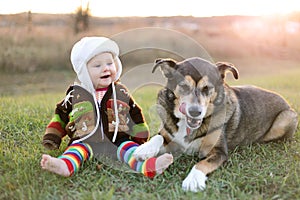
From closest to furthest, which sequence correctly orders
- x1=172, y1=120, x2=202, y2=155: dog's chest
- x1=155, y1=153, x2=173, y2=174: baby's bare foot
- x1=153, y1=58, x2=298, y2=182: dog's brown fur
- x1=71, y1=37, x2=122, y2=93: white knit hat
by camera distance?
x1=155, y1=153, x2=173, y2=174: baby's bare foot
x1=153, y1=58, x2=298, y2=182: dog's brown fur
x1=71, y1=37, x2=122, y2=93: white knit hat
x1=172, y1=120, x2=202, y2=155: dog's chest

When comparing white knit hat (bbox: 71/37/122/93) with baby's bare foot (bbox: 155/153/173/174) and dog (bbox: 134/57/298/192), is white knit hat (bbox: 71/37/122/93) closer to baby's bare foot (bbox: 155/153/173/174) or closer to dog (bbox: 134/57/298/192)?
dog (bbox: 134/57/298/192)

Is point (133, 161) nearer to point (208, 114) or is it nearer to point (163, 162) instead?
point (163, 162)

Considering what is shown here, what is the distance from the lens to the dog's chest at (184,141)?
370cm

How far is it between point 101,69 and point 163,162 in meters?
1.11

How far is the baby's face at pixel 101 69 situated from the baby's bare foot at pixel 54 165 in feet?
3.05

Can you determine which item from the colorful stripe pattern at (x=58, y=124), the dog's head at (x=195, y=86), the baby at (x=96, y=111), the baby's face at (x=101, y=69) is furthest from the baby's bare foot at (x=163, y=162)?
the colorful stripe pattern at (x=58, y=124)

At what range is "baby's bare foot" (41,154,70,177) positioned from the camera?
3041 mm

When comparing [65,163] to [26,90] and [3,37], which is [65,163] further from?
[3,37]

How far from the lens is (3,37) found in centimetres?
1307

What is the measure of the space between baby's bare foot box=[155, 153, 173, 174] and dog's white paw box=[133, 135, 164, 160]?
215mm

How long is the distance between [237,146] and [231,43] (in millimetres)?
16251

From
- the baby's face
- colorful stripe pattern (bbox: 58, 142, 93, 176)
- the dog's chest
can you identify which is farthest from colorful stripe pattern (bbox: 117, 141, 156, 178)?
the baby's face

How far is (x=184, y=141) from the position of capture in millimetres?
3730

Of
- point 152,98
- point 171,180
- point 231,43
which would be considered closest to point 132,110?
point 171,180
